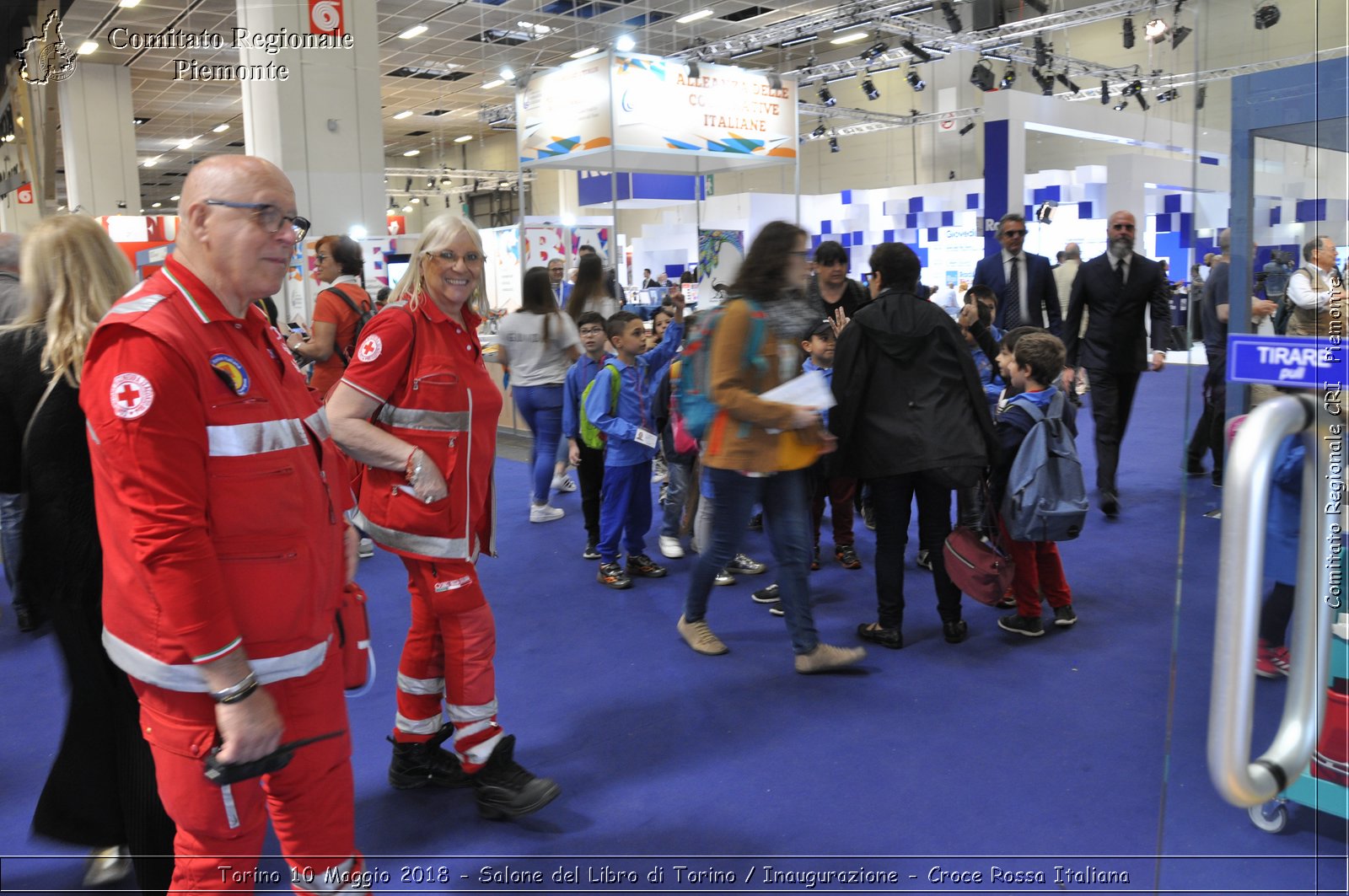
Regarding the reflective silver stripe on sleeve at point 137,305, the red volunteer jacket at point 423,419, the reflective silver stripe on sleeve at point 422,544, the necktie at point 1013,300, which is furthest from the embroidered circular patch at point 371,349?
the necktie at point 1013,300

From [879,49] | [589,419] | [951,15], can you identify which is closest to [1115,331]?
[589,419]

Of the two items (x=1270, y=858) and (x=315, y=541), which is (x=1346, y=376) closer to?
(x=1270, y=858)

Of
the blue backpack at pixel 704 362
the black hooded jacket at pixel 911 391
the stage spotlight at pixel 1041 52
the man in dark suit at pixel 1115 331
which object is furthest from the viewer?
the stage spotlight at pixel 1041 52

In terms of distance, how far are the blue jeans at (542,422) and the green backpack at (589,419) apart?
2.41ft

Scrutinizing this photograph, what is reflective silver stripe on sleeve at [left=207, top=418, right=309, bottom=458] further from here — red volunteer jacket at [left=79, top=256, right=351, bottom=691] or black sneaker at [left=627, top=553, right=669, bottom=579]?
black sneaker at [left=627, top=553, right=669, bottom=579]

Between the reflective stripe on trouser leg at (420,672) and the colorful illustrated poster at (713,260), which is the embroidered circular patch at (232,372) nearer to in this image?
the reflective stripe on trouser leg at (420,672)

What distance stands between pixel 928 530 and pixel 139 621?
108 inches

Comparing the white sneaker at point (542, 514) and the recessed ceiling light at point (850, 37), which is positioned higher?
the recessed ceiling light at point (850, 37)

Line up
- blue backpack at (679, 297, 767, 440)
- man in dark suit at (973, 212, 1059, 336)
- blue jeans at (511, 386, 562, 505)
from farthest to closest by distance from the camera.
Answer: man in dark suit at (973, 212, 1059, 336), blue jeans at (511, 386, 562, 505), blue backpack at (679, 297, 767, 440)

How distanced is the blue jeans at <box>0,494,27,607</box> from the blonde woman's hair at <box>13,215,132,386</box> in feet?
1.09

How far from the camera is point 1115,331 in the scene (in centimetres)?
521

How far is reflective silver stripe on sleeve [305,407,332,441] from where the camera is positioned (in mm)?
1580

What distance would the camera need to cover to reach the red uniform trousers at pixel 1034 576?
11.6 feet

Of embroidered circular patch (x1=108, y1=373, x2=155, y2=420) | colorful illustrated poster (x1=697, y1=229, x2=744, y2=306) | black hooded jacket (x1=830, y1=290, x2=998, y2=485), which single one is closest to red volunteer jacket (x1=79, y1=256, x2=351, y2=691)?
embroidered circular patch (x1=108, y1=373, x2=155, y2=420)
